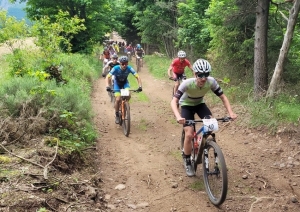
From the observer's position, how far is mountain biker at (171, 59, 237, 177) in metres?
5.02

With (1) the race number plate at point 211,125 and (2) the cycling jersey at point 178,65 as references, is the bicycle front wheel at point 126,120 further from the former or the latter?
(1) the race number plate at point 211,125

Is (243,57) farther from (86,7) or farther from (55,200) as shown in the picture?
(86,7)

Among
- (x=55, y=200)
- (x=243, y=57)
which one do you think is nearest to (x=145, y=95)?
(x=243, y=57)

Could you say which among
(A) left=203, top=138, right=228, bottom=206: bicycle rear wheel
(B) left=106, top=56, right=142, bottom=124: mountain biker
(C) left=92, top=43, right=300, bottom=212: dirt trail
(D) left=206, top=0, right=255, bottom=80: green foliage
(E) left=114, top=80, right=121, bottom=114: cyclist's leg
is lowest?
(C) left=92, top=43, right=300, bottom=212: dirt trail

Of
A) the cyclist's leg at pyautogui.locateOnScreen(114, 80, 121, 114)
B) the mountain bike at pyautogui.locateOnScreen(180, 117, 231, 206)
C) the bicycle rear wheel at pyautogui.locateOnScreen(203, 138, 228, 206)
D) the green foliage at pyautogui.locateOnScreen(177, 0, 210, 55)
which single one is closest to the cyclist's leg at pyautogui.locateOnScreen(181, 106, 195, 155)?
the mountain bike at pyautogui.locateOnScreen(180, 117, 231, 206)

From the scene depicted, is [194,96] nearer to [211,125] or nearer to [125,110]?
→ [211,125]

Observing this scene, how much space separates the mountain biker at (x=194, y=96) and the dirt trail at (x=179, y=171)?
737 mm

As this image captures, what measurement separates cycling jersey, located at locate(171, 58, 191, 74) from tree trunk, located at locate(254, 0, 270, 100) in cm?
224

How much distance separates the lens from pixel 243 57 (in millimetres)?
11625

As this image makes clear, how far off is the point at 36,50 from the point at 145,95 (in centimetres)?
528

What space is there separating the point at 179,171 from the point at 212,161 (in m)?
1.24

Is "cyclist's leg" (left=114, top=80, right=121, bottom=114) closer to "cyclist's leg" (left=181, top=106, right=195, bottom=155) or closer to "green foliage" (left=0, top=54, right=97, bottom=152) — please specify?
"green foliage" (left=0, top=54, right=97, bottom=152)

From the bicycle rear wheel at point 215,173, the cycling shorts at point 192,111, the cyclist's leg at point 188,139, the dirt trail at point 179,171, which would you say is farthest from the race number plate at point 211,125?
the dirt trail at point 179,171

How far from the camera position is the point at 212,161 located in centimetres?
510
